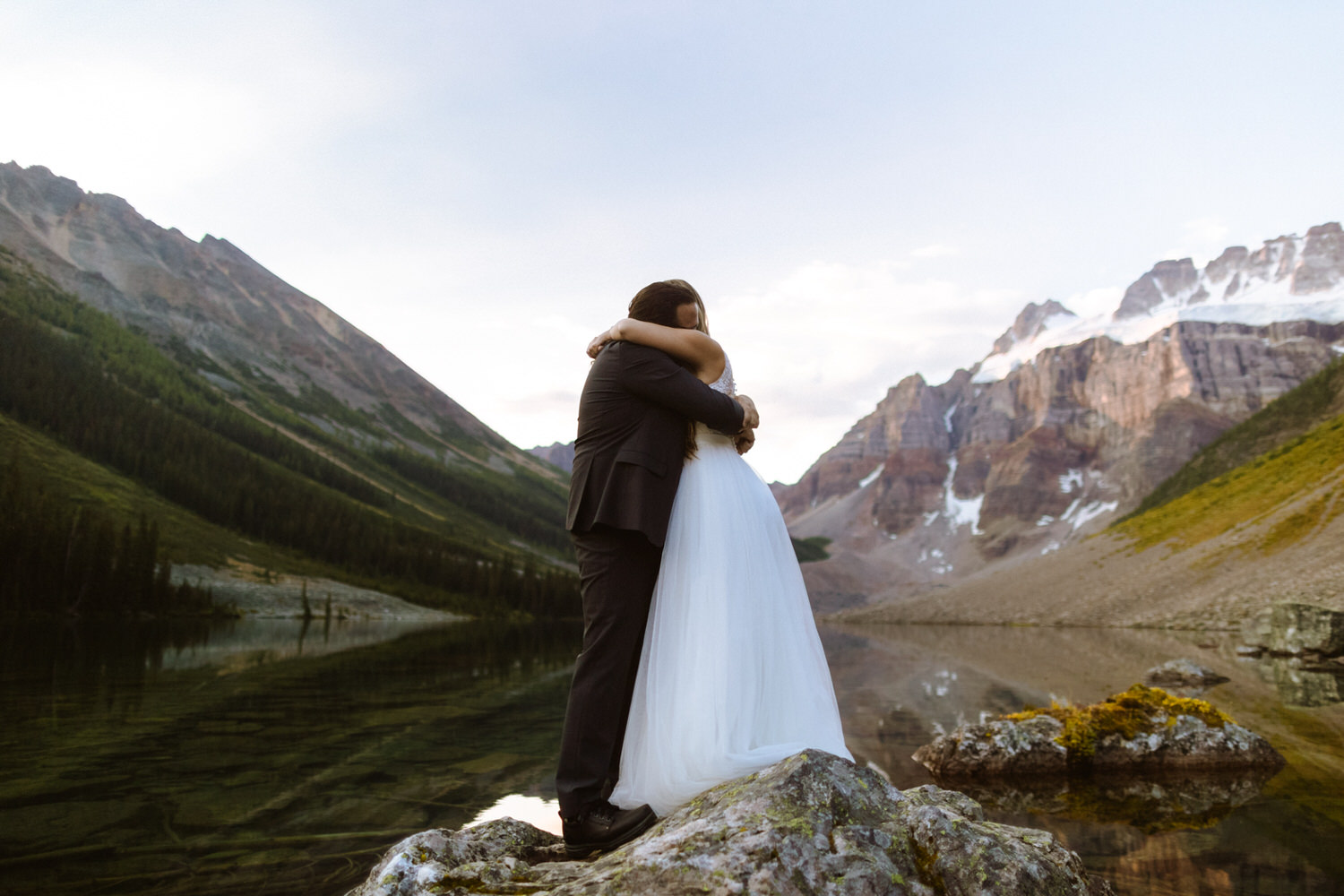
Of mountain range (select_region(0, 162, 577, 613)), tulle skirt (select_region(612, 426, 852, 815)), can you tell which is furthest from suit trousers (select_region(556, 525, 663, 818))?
mountain range (select_region(0, 162, 577, 613))

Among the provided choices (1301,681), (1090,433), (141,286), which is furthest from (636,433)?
(141,286)

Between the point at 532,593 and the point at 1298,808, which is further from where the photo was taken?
the point at 532,593

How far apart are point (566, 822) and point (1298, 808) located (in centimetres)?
552

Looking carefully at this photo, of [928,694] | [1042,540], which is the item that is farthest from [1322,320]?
[928,694]

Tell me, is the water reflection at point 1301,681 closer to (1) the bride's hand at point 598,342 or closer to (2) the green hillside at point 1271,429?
(1) the bride's hand at point 598,342

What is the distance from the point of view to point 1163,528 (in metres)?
73.4

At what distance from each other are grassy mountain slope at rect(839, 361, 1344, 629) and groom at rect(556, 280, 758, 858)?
3180 centimetres

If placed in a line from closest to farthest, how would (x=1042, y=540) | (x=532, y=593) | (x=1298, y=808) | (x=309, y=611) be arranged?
(x=1298, y=808) → (x=309, y=611) → (x=532, y=593) → (x=1042, y=540)

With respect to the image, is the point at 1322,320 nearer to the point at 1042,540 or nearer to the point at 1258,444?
the point at 1042,540

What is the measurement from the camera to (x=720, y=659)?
3.83m

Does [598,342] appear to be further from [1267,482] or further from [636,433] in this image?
[1267,482]

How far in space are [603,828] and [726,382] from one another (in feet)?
7.50

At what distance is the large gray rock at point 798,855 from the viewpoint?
104 inches

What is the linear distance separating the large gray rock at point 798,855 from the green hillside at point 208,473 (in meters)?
86.3
